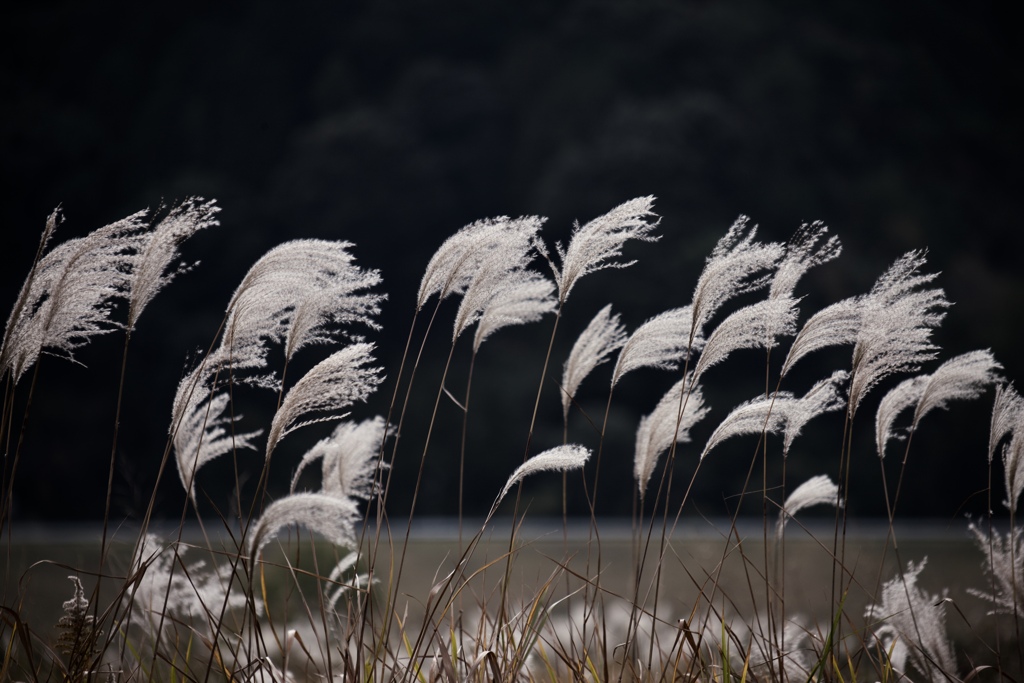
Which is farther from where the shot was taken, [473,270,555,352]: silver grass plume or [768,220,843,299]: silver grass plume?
[473,270,555,352]: silver grass plume

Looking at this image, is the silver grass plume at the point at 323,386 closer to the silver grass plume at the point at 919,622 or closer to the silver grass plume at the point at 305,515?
the silver grass plume at the point at 305,515

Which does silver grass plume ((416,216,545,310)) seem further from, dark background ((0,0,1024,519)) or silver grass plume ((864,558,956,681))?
dark background ((0,0,1024,519))

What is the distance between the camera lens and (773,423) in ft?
7.08

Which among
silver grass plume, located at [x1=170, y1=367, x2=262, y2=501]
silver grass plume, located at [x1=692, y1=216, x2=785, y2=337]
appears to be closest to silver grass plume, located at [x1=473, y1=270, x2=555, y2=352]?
silver grass plume, located at [x1=692, y1=216, x2=785, y2=337]

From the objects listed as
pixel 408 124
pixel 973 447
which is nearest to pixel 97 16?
pixel 408 124

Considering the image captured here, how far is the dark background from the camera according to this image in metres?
14.2

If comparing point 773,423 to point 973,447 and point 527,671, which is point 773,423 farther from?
point 973,447

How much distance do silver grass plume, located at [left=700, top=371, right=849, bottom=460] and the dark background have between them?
11.3 m

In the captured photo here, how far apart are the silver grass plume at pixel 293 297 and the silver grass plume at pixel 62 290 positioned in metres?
0.24

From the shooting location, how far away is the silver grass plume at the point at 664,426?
2.15 m

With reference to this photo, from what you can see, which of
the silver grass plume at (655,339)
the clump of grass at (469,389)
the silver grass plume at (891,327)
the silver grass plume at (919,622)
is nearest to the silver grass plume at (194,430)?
the clump of grass at (469,389)

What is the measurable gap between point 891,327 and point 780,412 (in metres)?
0.32

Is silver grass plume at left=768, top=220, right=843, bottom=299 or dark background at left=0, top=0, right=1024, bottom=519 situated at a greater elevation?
dark background at left=0, top=0, right=1024, bottom=519

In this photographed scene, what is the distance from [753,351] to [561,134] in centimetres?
581
